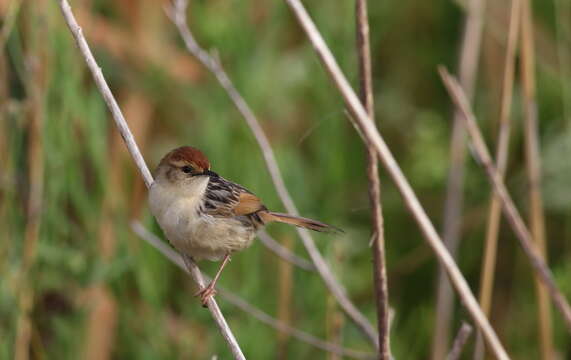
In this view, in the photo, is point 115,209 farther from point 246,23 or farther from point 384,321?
point 384,321

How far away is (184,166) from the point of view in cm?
233

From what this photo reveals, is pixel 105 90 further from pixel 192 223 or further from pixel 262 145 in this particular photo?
pixel 262 145

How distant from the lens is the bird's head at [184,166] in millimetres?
2314

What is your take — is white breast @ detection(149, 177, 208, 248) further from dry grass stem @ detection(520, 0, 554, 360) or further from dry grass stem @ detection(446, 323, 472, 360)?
dry grass stem @ detection(520, 0, 554, 360)

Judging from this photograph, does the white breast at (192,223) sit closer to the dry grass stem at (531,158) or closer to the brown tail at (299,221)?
the brown tail at (299,221)

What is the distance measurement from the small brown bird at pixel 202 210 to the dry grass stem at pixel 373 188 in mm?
287

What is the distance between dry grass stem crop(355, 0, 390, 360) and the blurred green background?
0.84 m

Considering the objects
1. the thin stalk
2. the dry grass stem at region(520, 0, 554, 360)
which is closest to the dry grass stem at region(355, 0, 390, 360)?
the dry grass stem at region(520, 0, 554, 360)

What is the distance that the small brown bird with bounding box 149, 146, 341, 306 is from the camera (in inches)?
91.5

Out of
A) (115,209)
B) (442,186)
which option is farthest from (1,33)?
(442,186)

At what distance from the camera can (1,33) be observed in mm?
2809

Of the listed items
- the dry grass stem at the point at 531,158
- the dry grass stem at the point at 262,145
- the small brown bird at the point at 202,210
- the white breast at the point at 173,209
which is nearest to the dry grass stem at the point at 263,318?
the dry grass stem at the point at 262,145

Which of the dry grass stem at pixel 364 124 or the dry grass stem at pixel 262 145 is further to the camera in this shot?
the dry grass stem at pixel 262 145

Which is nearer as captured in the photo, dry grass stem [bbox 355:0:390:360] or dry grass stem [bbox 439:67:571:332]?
dry grass stem [bbox 355:0:390:360]
